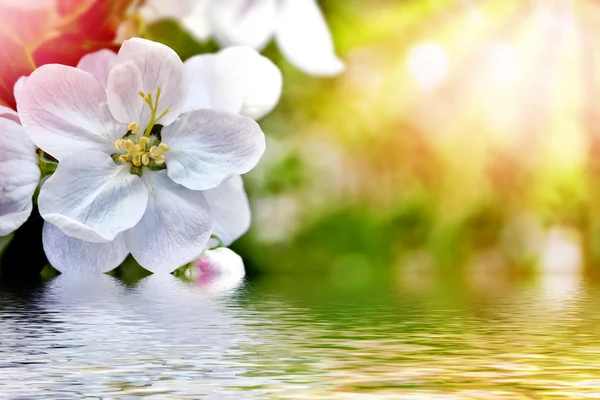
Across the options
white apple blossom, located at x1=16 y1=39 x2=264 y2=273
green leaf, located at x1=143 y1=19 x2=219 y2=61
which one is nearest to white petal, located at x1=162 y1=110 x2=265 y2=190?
white apple blossom, located at x1=16 y1=39 x2=264 y2=273

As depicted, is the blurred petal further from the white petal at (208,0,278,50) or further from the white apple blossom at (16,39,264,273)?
the white petal at (208,0,278,50)

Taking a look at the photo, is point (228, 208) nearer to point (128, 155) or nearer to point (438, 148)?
point (128, 155)

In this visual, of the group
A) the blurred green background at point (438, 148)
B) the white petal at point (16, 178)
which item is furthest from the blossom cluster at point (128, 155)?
the blurred green background at point (438, 148)

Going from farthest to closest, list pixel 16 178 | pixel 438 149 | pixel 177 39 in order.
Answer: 1. pixel 438 149
2. pixel 177 39
3. pixel 16 178

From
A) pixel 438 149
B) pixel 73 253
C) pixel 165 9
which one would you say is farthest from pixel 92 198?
pixel 438 149

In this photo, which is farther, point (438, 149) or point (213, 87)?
point (438, 149)

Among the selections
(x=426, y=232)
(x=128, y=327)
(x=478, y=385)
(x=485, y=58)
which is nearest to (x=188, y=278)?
(x=128, y=327)

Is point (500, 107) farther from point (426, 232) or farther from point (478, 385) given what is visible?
point (478, 385)
